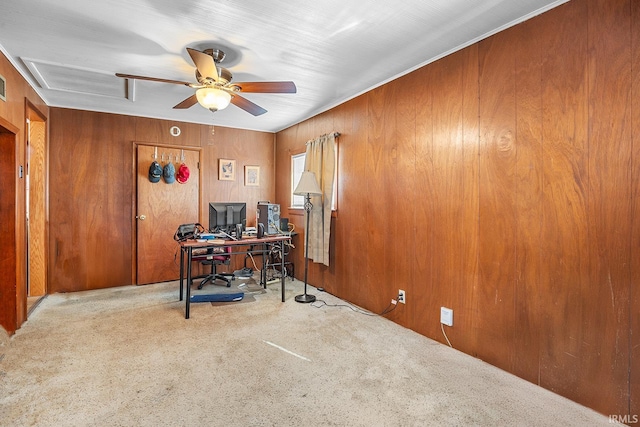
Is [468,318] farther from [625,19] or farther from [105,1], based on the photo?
[105,1]

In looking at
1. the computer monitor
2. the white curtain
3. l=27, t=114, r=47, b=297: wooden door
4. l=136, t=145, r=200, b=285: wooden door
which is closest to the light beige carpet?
l=27, t=114, r=47, b=297: wooden door

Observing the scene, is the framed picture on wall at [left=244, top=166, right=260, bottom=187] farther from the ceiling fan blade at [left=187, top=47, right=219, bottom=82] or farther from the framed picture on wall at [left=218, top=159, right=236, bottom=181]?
the ceiling fan blade at [left=187, top=47, right=219, bottom=82]

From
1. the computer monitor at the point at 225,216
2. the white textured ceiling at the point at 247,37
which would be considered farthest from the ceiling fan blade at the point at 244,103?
the computer monitor at the point at 225,216

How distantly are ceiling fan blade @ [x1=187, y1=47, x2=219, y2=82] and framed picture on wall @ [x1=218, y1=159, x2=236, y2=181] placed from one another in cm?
268

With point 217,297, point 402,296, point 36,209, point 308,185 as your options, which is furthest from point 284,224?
point 36,209

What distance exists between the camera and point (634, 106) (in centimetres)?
159

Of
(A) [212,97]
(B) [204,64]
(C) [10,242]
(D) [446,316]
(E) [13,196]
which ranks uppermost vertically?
(B) [204,64]

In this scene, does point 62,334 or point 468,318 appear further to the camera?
point 62,334

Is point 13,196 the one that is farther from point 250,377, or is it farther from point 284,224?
point 284,224

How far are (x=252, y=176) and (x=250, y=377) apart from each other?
3637 millimetres

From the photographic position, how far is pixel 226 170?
4.96 m

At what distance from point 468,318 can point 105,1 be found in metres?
3.30

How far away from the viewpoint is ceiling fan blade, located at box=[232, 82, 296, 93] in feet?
7.88

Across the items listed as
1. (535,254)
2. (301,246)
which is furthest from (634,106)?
(301,246)
